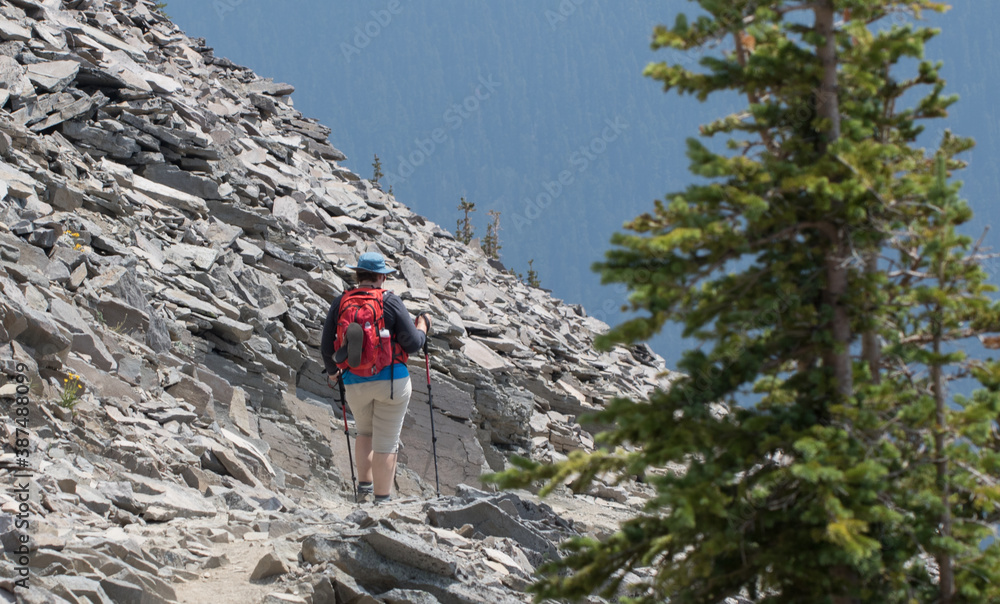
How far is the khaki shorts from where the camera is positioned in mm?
9742

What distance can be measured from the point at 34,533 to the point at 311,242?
47.9 feet

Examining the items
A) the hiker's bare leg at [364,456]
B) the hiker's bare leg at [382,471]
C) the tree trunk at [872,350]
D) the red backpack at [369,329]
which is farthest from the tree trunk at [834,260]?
the hiker's bare leg at [364,456]

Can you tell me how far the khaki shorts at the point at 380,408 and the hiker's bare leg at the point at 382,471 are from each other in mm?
72

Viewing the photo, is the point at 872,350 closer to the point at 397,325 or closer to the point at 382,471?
the point at 397,325

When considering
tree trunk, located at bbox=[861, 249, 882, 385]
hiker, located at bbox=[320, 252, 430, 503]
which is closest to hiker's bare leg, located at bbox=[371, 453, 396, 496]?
hiker, located at bbox=[320, 252, 430, 503]

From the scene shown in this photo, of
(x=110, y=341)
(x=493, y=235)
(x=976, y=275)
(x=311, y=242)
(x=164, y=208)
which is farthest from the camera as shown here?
(x=493, y=235)

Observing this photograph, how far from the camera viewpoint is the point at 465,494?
9.96m

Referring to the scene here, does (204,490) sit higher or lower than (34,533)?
higher

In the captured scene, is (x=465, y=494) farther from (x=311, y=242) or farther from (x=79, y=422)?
(x=311, y=242)

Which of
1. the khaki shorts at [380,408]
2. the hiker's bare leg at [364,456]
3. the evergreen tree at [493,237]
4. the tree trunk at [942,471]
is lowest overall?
the tree trunk at [942,471]

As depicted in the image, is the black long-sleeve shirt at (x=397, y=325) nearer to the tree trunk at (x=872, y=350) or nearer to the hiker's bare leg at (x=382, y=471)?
the hiker's bare leg at (x=382, y=471)

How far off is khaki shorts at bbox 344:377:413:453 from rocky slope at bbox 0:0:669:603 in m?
0.94

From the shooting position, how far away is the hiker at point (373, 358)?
947cm

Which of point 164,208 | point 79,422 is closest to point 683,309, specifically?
point 79,422
